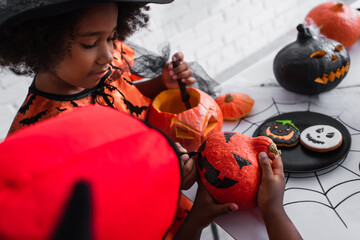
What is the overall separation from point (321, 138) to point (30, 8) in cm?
63

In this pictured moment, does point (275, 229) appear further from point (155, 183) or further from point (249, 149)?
point (155, 183)

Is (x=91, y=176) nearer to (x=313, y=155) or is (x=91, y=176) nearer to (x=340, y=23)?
(x=313, y=155)

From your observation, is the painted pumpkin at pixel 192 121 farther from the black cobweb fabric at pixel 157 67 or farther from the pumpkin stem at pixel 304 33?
the pumpkin stem at pixel 304 33

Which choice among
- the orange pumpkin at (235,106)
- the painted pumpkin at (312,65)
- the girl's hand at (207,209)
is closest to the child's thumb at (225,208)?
the girl's hand at (207,209)

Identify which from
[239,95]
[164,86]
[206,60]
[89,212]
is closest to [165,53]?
[164,86]

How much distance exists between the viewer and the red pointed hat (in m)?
0.25

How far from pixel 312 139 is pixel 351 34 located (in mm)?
558

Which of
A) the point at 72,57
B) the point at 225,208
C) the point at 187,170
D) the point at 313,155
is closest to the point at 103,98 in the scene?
the point at 72,57

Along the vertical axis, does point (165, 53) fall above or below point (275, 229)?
above

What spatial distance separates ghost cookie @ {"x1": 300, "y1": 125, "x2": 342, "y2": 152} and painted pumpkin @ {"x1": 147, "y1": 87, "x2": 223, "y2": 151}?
0.76 feet

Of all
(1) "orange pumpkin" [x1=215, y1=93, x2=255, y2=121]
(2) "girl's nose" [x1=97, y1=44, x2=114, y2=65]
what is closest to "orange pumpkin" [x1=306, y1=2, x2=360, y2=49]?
(1) "orange pumpkin" [x1=215, y1=93, x2=255, y2=121]

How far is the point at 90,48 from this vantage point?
24.7 inches

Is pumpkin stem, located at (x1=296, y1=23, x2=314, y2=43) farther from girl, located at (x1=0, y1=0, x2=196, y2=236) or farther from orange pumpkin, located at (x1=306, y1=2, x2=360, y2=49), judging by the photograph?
girl, located at (x1=0, y1=0, x2=196, y2=236)

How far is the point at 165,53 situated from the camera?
0.90m
